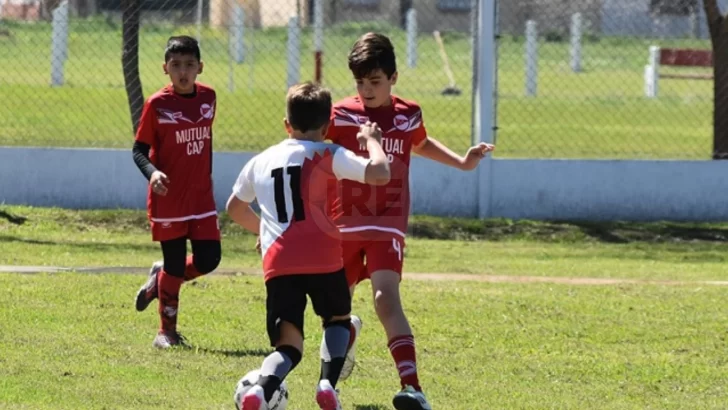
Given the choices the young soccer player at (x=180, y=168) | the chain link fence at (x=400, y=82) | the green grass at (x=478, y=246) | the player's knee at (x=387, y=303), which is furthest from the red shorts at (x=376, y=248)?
the chain link fence at (x=400, y=82)

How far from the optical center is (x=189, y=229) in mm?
8102

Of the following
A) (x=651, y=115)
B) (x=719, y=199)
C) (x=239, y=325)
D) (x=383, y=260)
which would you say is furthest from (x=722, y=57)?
(x=383, y=260)

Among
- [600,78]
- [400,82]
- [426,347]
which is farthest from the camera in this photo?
[400,82]

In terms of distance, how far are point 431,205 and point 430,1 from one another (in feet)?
15.9

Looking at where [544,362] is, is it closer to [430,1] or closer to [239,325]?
[239,325]

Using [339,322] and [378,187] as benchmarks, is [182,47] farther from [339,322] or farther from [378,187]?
[339,322]

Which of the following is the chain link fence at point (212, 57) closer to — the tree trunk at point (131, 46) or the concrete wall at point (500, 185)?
the tree trunk at point (131, 46)

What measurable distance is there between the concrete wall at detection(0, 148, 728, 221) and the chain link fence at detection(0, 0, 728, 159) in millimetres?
735

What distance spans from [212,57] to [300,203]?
14.1 m

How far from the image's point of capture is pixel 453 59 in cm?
2223

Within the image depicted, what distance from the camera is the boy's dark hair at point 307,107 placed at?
18.8ft

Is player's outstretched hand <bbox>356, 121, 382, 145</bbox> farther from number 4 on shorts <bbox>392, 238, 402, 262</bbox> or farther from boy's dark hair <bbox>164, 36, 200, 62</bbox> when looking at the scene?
boy's dark hair <bbox>164, 36, 200, 62</bbox>

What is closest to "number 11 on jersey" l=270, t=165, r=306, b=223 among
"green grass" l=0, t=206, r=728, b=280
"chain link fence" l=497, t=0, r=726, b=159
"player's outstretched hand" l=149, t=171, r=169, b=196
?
"player's outstretched hand" l=149, t=171, r=169, b=196

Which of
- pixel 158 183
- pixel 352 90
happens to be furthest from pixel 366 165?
pixel 352 90
